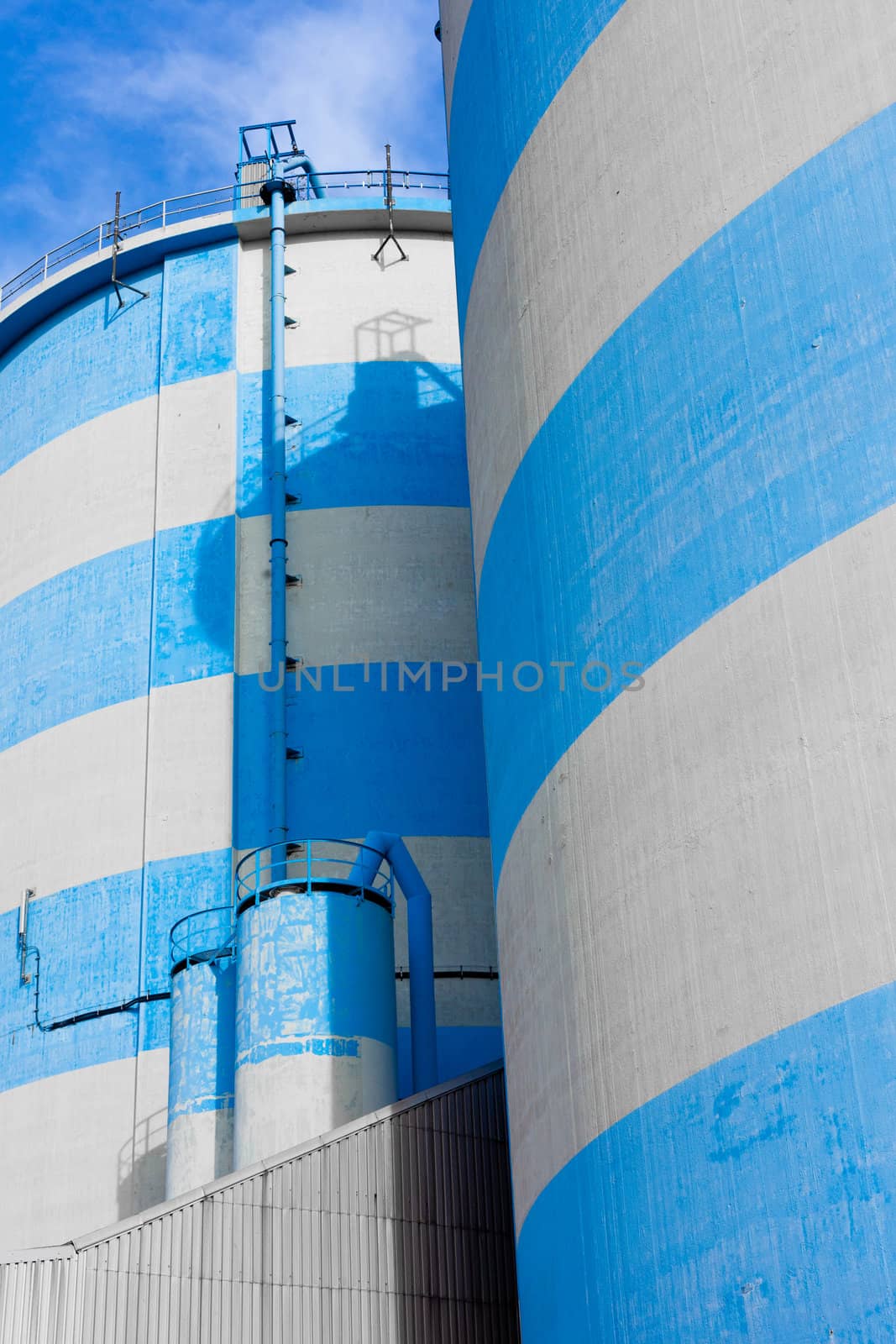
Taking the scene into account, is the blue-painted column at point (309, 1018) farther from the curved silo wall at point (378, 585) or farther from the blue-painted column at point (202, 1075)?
the curved silo wall at point (378, 585)

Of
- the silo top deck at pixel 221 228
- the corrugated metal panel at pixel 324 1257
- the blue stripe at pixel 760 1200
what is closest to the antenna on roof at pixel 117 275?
the silo top deck at pixel 221 228

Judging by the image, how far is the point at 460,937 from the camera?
20453 millimetres

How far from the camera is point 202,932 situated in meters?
20.4

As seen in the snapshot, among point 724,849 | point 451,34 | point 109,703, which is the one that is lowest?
point 724,849

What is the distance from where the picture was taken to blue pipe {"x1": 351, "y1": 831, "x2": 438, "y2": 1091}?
58.3 ft

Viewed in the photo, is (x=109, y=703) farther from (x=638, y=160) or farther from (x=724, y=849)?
(x=724, y=849)

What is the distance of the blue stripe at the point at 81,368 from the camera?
24.5 m

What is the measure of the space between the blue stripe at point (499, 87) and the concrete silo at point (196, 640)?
6.72m

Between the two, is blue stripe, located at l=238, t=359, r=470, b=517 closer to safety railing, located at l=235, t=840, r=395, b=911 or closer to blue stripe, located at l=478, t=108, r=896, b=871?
safety railing, located at l=235, t=840, r=395, b=911

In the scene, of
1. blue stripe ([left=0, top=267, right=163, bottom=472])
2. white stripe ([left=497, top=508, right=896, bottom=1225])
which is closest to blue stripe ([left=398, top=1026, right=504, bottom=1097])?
white stripe ([left=497, top=508, right=896, bottom=1225])

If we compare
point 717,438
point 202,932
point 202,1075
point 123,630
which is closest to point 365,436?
point 123,630

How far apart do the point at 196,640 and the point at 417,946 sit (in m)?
6.36

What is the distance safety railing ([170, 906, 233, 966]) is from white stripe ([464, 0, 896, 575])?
748 cm

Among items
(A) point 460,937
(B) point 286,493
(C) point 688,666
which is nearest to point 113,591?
(B) point 286,493
